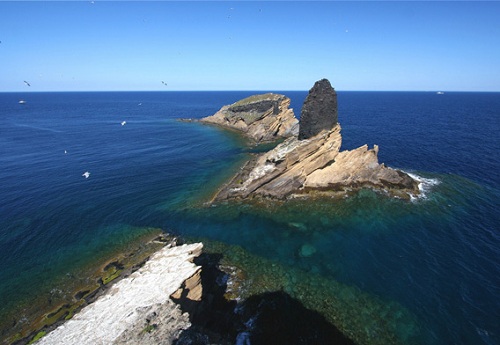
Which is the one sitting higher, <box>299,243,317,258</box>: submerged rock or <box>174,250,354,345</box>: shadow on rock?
<box>299,243,317,258</box>: submerged rock

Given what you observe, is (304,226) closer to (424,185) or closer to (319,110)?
(319,110)

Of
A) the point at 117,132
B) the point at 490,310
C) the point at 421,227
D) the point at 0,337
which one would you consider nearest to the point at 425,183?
the point at 421,227

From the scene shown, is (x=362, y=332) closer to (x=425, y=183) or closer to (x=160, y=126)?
(x=425, y=183)

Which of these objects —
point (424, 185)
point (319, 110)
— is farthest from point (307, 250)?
point (424, 185)

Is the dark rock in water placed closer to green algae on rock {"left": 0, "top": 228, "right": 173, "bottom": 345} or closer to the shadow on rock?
green algae on rock {"left": 0, "top": 228, "right": 173, "bottom": 345}

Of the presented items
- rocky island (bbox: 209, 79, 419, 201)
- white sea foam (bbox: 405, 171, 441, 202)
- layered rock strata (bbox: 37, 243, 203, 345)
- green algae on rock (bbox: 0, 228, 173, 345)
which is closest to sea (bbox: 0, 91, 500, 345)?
white sea foam (bbox: 405, 171, 441, 202)

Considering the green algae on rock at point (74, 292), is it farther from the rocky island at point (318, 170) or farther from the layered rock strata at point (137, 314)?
the rocky island at point (318, 170)

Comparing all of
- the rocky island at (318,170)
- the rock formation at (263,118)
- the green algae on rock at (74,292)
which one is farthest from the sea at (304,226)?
the rock formation at (263,118)
